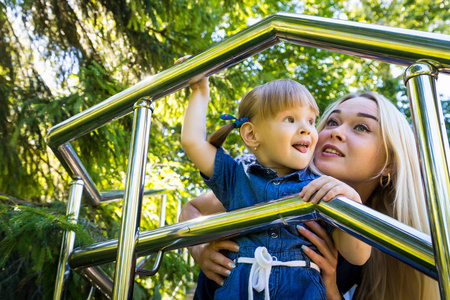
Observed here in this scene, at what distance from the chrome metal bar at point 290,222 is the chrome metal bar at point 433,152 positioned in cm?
8

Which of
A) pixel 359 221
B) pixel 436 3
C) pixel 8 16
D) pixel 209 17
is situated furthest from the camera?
pixel 436 3

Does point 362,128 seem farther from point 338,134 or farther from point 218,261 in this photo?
point 218,261

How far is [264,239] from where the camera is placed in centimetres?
140

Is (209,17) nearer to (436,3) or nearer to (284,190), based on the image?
(284,190)

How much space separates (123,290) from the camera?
1295 millimetres

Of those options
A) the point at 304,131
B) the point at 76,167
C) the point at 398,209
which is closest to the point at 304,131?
the point at 304,131

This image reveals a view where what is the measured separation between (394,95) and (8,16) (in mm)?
4430

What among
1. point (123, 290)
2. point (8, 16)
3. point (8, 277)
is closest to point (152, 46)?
point (8, 16)

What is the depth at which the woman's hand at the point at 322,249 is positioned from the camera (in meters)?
1.38

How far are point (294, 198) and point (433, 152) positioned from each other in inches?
15.0

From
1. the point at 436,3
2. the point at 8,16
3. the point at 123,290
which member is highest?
the point at 436,3

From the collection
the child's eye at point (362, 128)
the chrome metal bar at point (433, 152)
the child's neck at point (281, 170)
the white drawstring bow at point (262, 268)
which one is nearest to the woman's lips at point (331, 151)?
the child's eye at point (362, 128)

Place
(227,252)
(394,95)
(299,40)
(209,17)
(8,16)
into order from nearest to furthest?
(299,40), (227,252), (8,16), (209,17), (394,95)

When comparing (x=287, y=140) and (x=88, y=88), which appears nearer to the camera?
(x=287, y=140)
